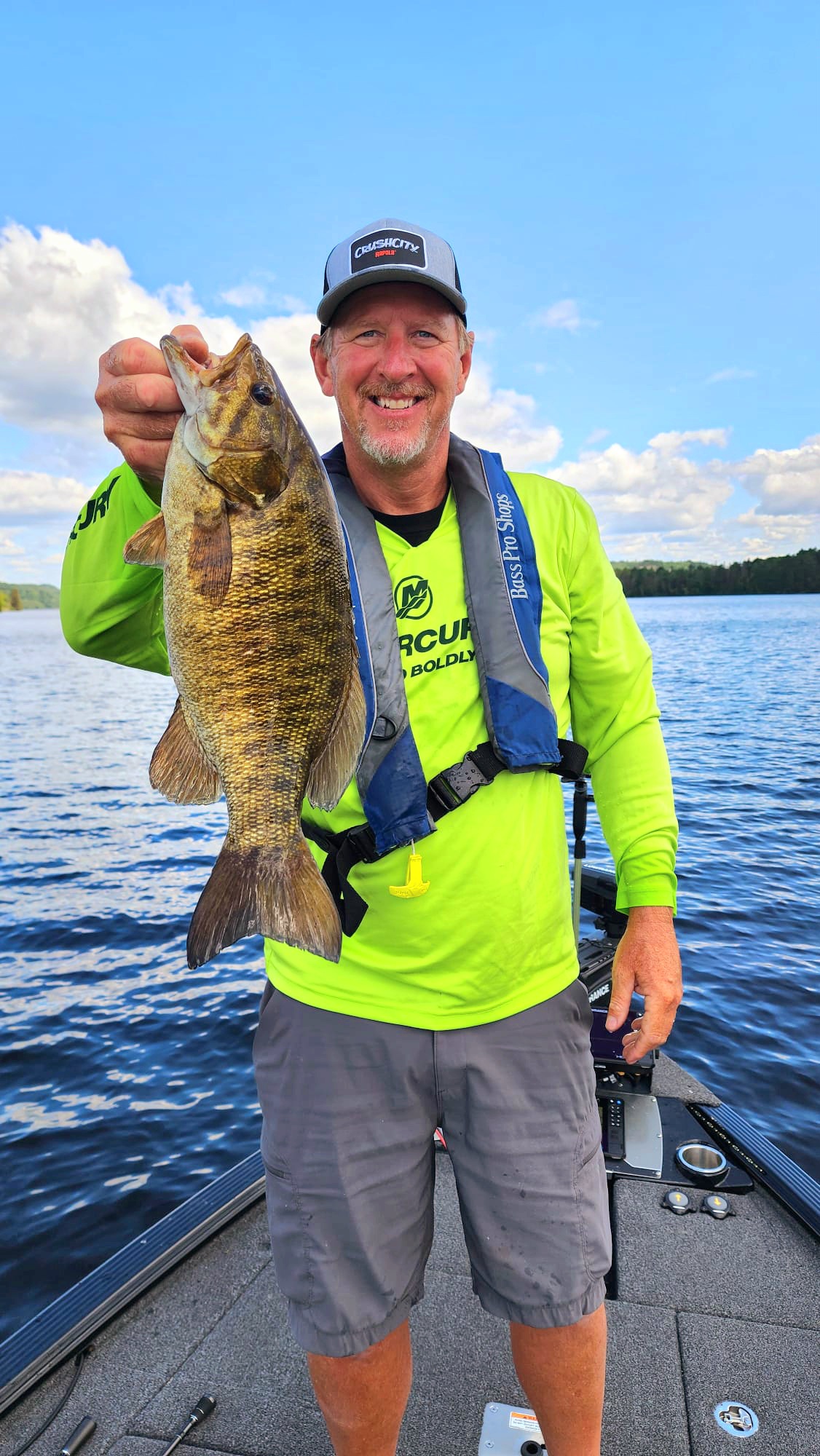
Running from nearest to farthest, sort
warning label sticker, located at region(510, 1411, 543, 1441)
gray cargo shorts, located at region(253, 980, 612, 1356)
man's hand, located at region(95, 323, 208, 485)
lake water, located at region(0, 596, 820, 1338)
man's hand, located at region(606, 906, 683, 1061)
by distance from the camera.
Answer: man's hand, located at region(95, 323, 208, 485), gray cargo shorts, located at region(253, 980, 612, 1356), man's hand, located at region(606, 906, 683, 1061), warning label sticker, located at region(510, 1411, 543, 1441), lake water, located at region(0, 596, 820, 1338)

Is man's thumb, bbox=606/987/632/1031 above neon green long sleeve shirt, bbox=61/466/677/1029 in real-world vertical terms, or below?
below

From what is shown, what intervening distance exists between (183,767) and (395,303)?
145cm

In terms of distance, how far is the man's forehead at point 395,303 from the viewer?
2389mm

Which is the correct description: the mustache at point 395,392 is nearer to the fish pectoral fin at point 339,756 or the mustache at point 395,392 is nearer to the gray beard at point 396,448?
the gray beard at point 396,448

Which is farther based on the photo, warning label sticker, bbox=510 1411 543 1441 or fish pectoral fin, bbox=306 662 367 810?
warning label sticker, bbox=510 1411 543 1441

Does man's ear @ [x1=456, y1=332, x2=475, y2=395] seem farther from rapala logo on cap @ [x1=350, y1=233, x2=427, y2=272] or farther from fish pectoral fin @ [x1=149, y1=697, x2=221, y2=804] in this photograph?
fish pectoral fin @ [x1=149, y1=697, x2=221, y2=804]

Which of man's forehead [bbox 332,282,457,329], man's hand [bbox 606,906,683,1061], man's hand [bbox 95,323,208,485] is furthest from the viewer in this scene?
man's forehead [bbox 332,282,457,329]

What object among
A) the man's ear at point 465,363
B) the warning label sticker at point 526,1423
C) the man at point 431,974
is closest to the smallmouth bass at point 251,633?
the man at point 431,974

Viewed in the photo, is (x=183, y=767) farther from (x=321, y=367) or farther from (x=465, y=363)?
(x=465, y=363)

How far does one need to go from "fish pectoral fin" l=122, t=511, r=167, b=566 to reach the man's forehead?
1068 mm

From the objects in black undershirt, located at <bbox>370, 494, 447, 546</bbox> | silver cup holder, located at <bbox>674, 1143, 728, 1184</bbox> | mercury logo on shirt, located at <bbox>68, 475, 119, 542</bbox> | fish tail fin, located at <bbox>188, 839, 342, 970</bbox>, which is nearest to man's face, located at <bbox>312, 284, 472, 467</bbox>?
black undershirt, located at <bbox>370, 494, 447, 546</bbox>

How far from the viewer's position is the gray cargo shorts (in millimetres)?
2086

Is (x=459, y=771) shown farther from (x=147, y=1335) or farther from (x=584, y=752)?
(x=147, y=1335)

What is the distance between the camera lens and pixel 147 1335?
3186mm
